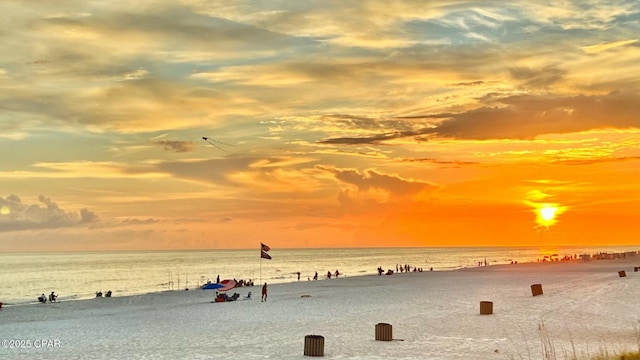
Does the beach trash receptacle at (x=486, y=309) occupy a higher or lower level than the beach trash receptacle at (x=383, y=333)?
higher

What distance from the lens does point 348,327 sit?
30797 millimetres

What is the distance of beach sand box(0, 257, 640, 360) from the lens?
77.4ft

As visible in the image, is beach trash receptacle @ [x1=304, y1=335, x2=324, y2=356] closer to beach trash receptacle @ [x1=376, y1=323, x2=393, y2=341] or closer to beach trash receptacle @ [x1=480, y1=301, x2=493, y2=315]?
beach trash receptacle @ [x1=376, y1=323, x2=393, y2=341]

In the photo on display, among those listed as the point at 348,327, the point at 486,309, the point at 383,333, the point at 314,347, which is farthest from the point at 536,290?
the point at 314,347

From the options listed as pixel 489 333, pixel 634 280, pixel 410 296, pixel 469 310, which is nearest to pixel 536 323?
pixel 489 333

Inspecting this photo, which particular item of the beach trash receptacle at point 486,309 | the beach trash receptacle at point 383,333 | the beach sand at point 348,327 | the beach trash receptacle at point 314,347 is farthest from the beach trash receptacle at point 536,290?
the beach trash receptacle at point 314,347

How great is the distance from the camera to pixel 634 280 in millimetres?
53812

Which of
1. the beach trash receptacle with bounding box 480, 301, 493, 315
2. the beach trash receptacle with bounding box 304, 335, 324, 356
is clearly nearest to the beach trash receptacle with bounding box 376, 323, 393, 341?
the beach trash receptacle with bounding box 304, 335, 324, 356

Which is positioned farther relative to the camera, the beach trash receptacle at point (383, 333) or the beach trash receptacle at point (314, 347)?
the beach trash receptacle at point (383, 333)

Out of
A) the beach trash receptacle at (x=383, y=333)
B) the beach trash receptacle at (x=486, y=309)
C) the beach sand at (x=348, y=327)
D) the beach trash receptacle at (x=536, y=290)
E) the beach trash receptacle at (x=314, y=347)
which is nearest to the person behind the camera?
the beach trash receptacle at (x=314, y=347)

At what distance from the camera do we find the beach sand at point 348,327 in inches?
928

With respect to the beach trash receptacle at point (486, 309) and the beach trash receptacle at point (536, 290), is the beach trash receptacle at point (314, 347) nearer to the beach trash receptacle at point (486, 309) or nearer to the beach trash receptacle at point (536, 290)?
the beach trash receptacle at point (486, 309)

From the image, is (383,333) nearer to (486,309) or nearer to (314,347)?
(314,347)

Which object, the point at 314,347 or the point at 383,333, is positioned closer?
the point at 314,347
